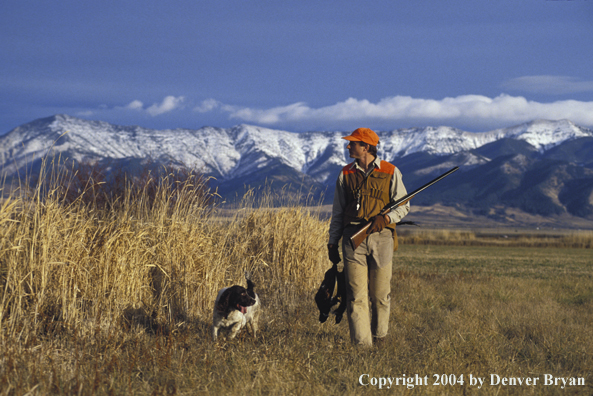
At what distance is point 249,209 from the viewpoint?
10125 millimetres

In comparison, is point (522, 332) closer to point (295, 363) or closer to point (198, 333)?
point (295, 363)

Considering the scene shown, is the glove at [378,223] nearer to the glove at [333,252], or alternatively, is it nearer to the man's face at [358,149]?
the glove at [333,252]

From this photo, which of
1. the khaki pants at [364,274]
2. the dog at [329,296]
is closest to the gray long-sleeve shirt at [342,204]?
the khaki pants at [364,274]

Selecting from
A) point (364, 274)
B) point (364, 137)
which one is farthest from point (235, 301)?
point (364, 137)

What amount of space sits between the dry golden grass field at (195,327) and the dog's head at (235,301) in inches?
14.5

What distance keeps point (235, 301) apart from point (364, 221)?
5.54 feet

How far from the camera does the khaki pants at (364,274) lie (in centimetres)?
539

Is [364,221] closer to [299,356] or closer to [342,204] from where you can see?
[342,204]

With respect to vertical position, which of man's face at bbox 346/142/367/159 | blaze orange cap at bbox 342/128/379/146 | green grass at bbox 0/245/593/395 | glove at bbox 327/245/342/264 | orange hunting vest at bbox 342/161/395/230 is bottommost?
green grass at bbox 0/245/593/395

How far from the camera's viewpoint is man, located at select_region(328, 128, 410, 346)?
17.7ft

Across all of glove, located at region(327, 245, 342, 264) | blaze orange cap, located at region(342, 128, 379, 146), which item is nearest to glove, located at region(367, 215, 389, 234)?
glove, located at region(327, 245, 342, 264)

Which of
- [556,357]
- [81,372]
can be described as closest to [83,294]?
[81,372]

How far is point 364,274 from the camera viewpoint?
5441mm

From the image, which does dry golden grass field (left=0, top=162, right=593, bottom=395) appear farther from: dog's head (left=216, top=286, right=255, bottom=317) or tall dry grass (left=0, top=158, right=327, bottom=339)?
dog's head (left=216, top=286, right=255, bottom=317)
